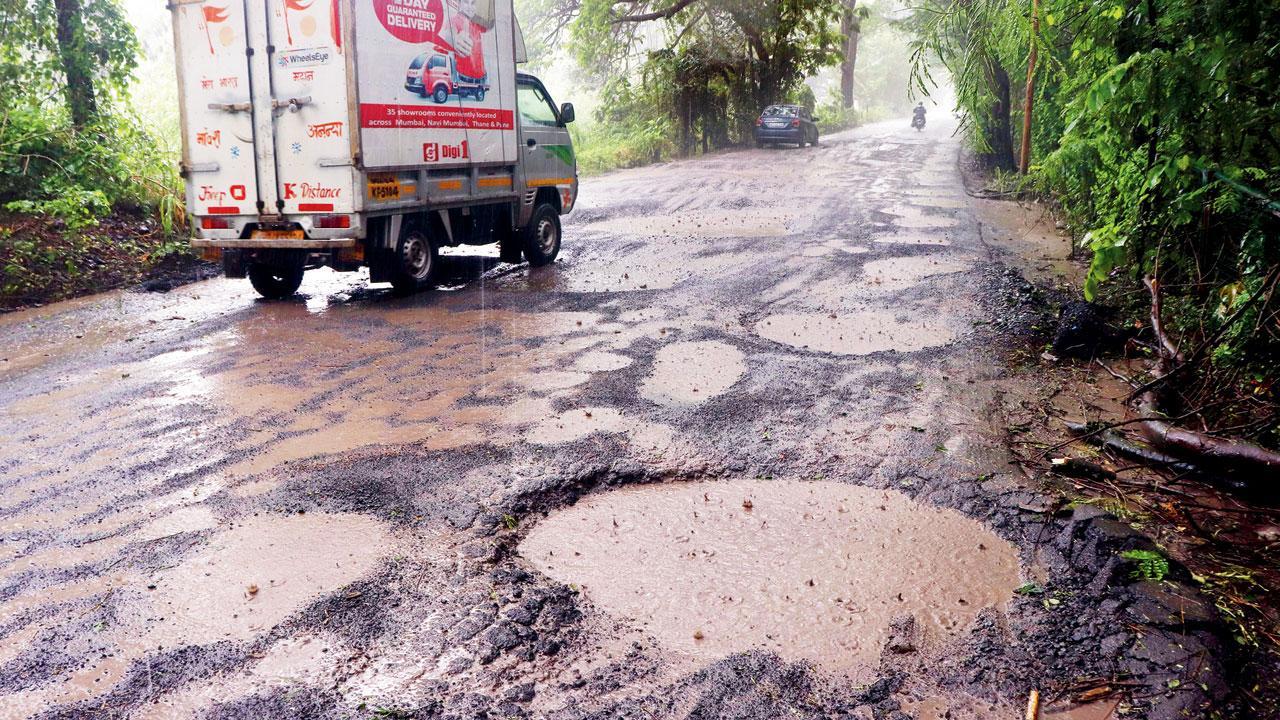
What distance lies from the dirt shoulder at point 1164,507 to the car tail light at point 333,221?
5563 mm

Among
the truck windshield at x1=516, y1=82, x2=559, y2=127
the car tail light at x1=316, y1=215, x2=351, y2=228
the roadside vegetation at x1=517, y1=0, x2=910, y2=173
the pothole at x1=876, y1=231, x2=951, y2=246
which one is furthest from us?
the roadside vegetation at x1=517, y1=0, x2=910, y2=173

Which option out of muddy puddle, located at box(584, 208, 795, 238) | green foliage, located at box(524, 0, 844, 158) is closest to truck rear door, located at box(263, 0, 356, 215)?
muddy puddle, located at box(584, 208, 795, 238)

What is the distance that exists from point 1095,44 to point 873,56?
80.0 m

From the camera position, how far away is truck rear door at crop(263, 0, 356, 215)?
7.54 metres

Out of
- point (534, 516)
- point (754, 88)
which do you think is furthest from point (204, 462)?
point (754, 88)

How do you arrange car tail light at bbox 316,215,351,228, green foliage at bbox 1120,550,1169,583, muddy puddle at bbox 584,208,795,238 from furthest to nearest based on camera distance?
muddy puddle at bbox 584,208,795,238, car tail light at bbox 316,215,351,228, green foliage at bbox 1120,550,1169,583

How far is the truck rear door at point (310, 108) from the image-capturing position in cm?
754

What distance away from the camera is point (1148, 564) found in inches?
129

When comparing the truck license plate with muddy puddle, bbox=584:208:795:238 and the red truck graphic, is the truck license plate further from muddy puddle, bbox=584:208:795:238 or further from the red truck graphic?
muddy puddle, bbox=584:208:795:238

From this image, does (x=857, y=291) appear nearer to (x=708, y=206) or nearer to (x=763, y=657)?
(x=763, y=657)

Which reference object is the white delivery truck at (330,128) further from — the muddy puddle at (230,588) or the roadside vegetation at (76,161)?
the muddy puddle at (230,588)

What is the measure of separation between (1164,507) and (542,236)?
24.9 ft

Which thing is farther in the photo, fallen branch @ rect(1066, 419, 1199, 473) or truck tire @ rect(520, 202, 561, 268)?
truck tire @ rect(520, 202, 561, 268)

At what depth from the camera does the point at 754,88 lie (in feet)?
100.0
